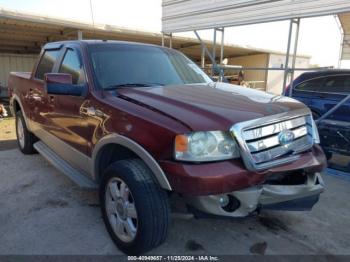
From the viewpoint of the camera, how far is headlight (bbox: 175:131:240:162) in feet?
7.29

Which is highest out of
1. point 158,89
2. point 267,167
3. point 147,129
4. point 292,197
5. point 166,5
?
point 166,5

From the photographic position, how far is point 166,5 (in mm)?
9141

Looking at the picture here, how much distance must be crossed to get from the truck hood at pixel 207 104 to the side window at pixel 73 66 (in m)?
0.59

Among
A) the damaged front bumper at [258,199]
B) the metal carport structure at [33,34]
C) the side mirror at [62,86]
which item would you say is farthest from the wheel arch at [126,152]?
the metal carport structure at [33,34]

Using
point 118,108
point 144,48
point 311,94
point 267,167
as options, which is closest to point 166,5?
point 311,94

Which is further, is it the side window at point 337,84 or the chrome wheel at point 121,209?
the side window at point 337,84

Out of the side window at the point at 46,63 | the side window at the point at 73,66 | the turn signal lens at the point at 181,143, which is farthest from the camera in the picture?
the side window at the point at 46,63

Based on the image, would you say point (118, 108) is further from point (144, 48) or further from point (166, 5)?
point (166, 5)

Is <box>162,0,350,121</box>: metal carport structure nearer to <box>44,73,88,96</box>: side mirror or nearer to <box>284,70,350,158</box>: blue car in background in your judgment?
<box>284,70,350,158</box>: blue car in background

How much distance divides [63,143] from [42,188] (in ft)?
2.63

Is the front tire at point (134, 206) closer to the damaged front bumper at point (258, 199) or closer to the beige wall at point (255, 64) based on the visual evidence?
the damaged front bumper at point (258, 199)

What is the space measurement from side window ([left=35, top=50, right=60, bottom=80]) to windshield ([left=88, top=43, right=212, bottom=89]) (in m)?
1.06

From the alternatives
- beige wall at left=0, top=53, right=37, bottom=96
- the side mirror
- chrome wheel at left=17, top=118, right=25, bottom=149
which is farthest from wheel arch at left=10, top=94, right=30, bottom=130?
beige wall at left=0, top=53, right=37, bottom=96

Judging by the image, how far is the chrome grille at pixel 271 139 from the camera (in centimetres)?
228
